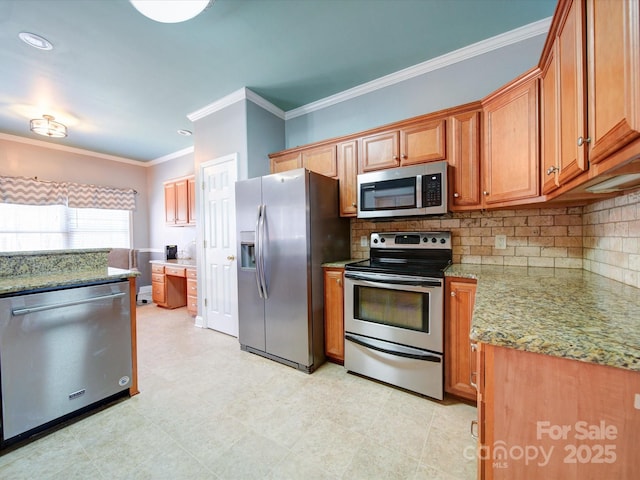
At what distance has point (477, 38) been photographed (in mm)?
2129

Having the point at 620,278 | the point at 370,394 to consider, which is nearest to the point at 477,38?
the point at 620,278

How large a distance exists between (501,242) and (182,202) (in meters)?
4.58

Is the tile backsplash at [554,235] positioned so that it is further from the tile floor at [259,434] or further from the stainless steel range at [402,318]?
the tile floor at [259,434]

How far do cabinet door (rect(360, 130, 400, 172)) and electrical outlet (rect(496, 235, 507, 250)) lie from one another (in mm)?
1048

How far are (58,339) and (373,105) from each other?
322cm

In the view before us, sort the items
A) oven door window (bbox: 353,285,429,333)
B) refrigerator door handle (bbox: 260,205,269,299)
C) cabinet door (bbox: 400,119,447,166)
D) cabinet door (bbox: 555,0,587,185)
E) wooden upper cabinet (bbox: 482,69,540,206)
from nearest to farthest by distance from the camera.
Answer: cabinet door (bbox: 555,0,587,185) → wooden upper cabinet (bbox: 482,69,540,206) → oven door window (bbox: 353,285,429,333) → cabinet door (bbox: 400,119,447,166) → refrigerator door handle (bbox: 260,205,269,299)

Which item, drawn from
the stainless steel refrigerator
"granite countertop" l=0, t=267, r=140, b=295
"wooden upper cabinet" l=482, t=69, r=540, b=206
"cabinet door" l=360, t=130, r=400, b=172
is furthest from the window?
"wooden upper cabinet" l=482, t=69, r=540, b=206

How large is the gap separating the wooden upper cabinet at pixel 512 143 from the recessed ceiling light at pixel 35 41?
3515 millimetres

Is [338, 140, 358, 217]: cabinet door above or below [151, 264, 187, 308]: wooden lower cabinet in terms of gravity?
above

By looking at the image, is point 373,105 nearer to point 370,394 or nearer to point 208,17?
point 208,17

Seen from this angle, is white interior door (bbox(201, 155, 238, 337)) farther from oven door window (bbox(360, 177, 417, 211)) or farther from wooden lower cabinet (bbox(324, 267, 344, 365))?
oven door window (bbox(360, 177, 417, 211))

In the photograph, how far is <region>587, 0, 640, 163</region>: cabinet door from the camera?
2.14 ft

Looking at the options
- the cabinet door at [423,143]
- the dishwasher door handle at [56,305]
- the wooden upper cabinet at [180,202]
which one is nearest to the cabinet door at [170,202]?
the wooden upper cabinet at [180,202]

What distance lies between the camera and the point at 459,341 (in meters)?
1.79
